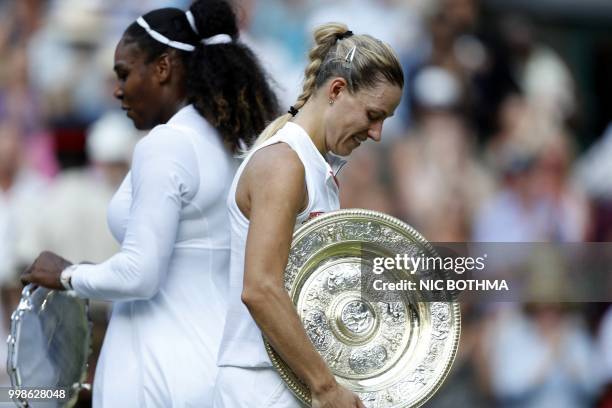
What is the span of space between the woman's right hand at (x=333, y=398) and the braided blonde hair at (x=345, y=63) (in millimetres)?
495

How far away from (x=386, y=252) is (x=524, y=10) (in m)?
2.97

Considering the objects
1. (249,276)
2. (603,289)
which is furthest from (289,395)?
(603,289)

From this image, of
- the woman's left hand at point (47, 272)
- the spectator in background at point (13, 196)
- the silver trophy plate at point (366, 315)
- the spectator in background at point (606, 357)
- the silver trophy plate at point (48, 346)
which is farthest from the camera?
the spectator in background at point (606, 357)

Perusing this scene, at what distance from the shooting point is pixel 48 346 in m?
2.99

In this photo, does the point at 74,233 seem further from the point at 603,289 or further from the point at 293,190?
the point at 293,190

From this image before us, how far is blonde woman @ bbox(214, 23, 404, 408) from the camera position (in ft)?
7.03

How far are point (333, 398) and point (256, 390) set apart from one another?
0.53 feet

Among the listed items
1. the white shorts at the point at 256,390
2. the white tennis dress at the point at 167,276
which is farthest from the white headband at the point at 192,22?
the white shorts at the point at 256,390

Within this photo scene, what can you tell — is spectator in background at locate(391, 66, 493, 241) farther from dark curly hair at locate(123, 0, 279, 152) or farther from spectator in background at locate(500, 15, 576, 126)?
dark curly hair at locate(123, 0, 279, 152)

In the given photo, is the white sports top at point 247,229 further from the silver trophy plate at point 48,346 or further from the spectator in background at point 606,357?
the spectator in background at point 606,357

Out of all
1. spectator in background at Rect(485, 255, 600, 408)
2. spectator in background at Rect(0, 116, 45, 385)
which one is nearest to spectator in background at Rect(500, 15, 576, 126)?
spectator in background at Rect(485, 255, 600, 408)

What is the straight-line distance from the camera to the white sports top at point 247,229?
2.24m

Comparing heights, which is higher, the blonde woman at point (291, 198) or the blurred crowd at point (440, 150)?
the blurred crowd at point (440, 150)

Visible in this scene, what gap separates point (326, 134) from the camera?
7.54 feet
